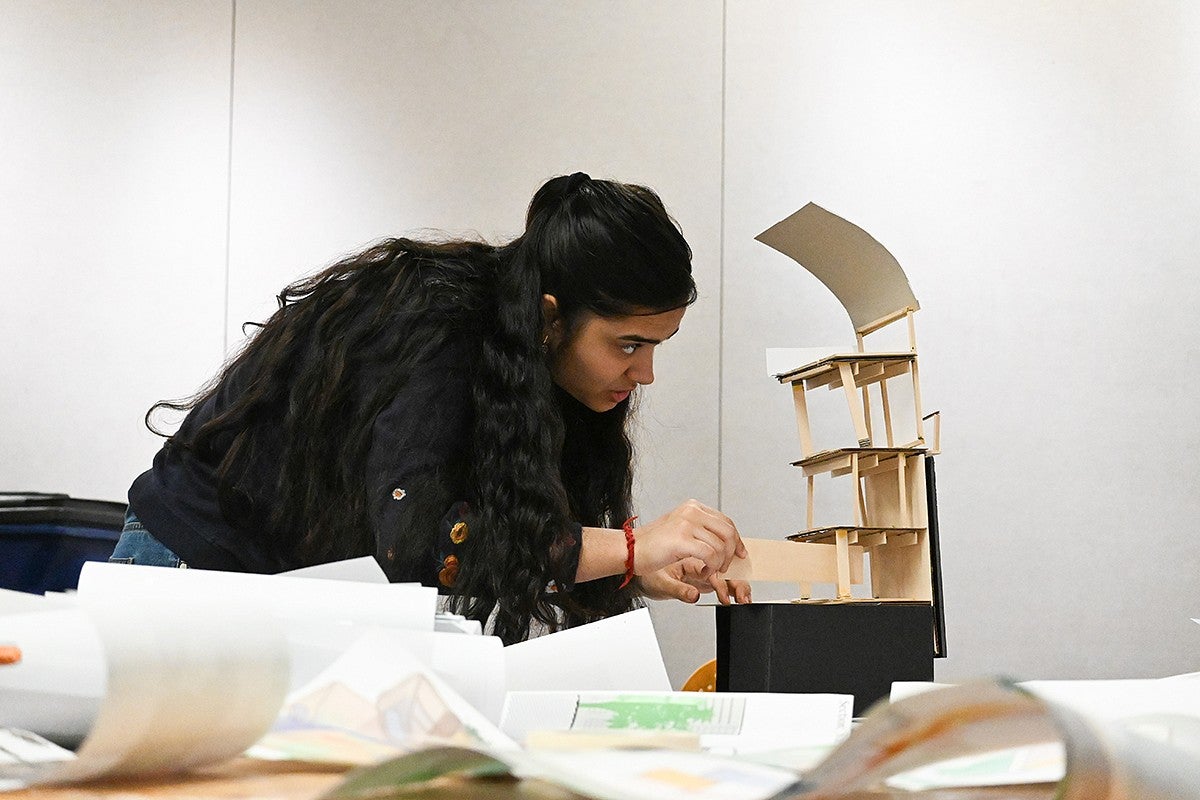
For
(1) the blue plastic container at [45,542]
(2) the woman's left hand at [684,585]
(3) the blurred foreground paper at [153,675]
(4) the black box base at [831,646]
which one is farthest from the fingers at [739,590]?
(3) the blurred foreground paper at [153,675]

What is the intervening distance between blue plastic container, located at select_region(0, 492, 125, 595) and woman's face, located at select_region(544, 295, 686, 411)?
2.43 ft

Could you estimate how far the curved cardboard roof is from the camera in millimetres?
1440

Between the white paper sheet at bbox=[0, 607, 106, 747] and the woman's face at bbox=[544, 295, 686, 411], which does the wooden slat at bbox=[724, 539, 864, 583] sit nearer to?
the woman's face at bbox=[544, 295, 686, 411]

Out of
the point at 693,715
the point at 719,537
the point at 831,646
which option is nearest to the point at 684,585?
the point at 719,537

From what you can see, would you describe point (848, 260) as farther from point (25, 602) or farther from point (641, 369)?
point (25, 602)

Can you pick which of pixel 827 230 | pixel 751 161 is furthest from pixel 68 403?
pixel 827 230

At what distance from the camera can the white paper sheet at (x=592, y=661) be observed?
81 cm

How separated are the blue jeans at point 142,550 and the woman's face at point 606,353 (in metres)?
0.54

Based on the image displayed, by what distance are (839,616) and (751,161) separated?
1.74m

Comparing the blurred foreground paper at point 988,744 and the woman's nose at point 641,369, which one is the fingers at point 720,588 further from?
the blurred foreground paper at point 988,744

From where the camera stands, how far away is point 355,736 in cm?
33

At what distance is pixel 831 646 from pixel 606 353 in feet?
1.76

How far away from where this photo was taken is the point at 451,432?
132cm

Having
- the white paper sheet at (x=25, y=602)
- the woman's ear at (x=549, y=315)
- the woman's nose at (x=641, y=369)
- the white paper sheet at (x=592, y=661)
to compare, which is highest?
the woman's ear at (x=549, y=315)
